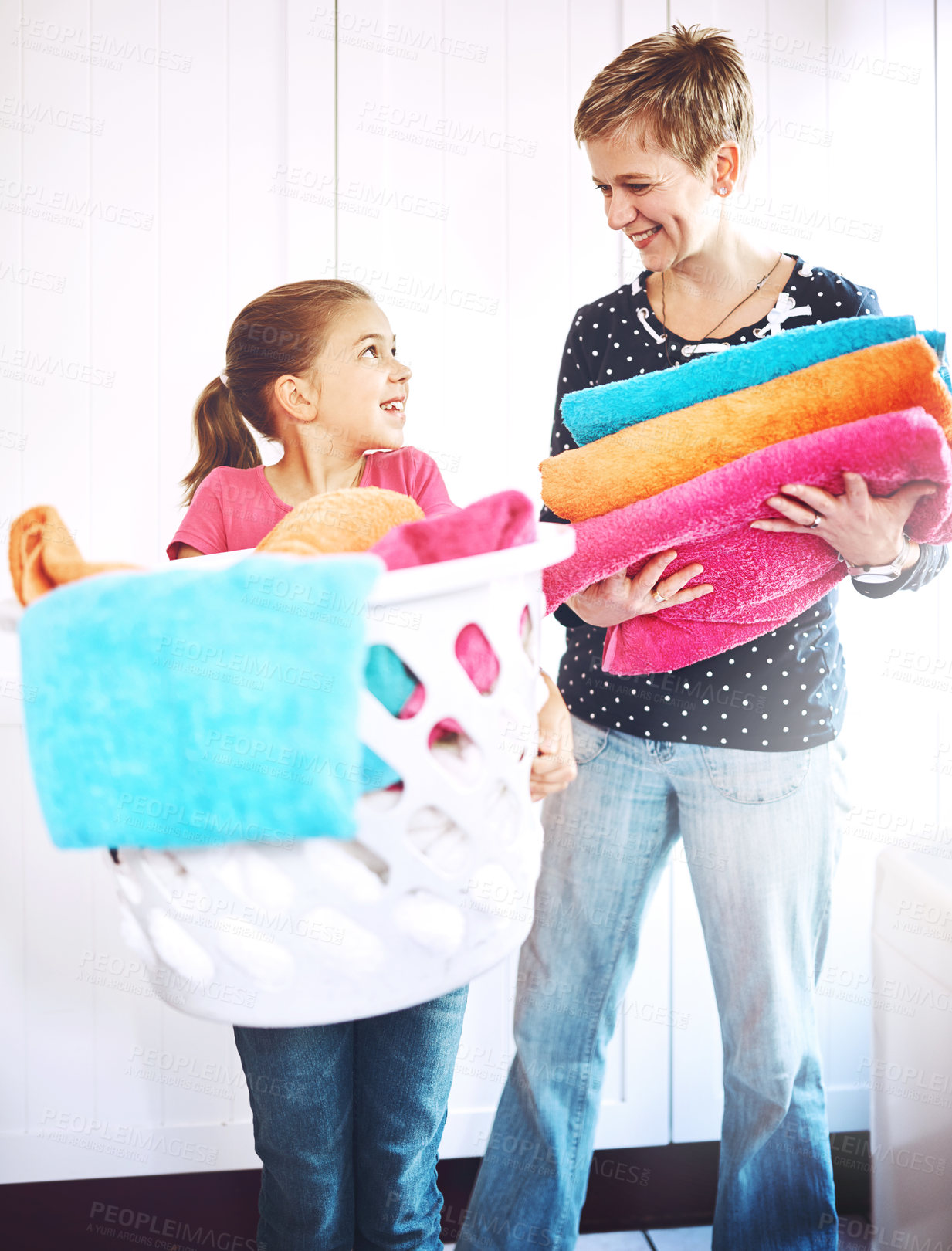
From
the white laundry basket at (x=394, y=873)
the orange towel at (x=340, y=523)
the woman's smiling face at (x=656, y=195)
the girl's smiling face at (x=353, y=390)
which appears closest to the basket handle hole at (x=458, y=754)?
the white laundry basket at (x=394, y=873)

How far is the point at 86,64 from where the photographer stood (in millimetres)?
1202

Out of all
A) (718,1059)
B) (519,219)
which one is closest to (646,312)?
(519,219)

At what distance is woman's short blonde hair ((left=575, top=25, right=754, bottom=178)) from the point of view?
2.99 ft

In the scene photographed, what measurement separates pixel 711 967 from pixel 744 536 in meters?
0.55

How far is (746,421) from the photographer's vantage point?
65 centimetres

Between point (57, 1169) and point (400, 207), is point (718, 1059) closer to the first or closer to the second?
point (57, 1169)

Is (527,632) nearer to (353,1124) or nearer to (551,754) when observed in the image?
(551,754)

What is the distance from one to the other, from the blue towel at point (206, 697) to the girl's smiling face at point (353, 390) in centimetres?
53

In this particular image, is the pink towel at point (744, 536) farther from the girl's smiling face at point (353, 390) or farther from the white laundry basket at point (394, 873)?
the girl's smiling face at point (353, 390)

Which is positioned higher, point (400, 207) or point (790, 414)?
point (400, 207)

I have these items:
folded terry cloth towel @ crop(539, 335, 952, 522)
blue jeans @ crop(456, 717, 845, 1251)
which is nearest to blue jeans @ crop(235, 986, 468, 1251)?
blue jeans @ crop(456, 717, 845, 1251)

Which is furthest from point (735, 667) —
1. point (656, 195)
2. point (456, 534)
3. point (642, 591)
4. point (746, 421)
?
point (456, 534)

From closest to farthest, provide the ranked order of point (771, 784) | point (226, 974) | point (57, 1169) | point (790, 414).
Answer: point (226, 974), point (790, 414), point (771, 784), point (57, 1169)

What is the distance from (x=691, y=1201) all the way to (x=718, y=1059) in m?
0.23
